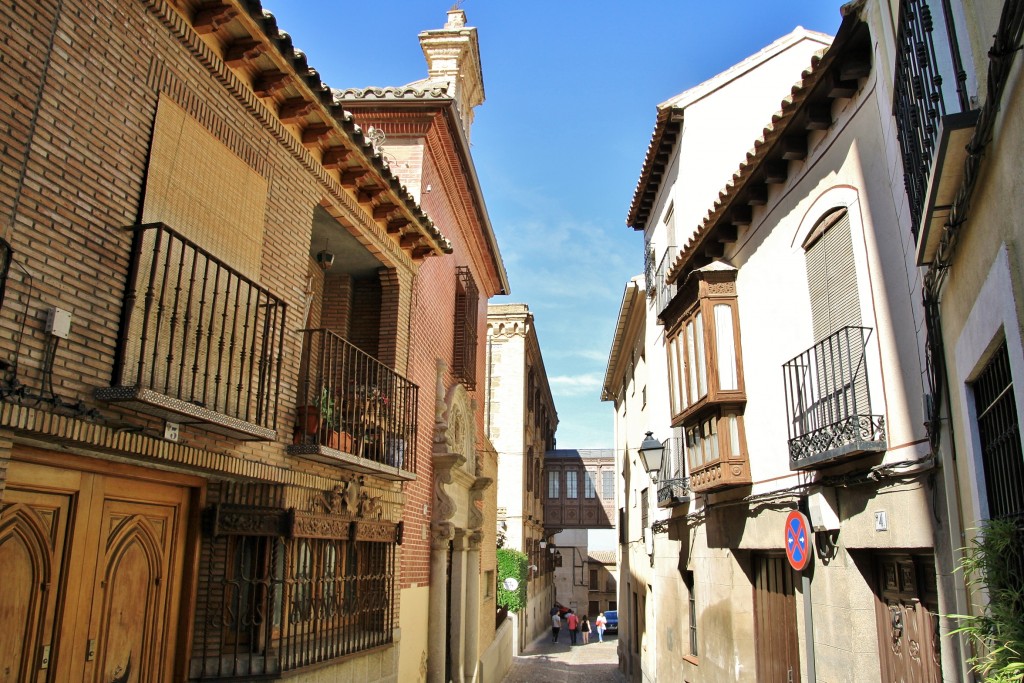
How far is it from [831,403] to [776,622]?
135 inches

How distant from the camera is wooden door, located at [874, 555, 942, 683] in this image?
618 cm

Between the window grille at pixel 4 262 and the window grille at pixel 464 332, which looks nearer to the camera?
the window grille at pixel 4 262

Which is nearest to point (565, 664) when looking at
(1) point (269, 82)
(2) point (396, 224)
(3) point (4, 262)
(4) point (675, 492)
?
(4) point (675, 492)

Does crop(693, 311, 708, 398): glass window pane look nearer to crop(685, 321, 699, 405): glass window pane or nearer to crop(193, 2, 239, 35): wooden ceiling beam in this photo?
crop(685, 321, 699, 405): glass window pane

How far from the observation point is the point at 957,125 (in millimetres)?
3475

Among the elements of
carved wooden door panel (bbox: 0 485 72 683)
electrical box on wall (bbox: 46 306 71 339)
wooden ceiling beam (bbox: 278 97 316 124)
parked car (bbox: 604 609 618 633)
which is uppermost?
wooden ceiling beam (bbox: 278 97 316 124)

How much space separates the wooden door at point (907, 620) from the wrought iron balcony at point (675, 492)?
5.20m

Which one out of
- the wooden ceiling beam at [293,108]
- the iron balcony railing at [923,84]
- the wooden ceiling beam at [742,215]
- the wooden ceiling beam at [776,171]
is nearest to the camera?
the iron balcony railing at [923,84]

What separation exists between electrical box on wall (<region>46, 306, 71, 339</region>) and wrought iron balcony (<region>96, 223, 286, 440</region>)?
15.8 inches

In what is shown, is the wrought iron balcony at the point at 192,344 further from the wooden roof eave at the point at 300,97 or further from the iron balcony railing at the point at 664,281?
the iron balcony railing at the point at 664,281

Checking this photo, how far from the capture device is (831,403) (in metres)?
7.23

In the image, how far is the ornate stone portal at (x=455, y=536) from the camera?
1148 centimetres

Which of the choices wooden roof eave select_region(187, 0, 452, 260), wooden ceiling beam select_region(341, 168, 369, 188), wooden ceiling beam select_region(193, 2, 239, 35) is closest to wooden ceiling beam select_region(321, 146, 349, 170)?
wooden roof eave select_region(187, 0, 452, 260)

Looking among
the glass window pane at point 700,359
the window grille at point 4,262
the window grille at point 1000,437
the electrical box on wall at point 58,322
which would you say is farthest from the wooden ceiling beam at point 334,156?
the window grille at point 1000,437
